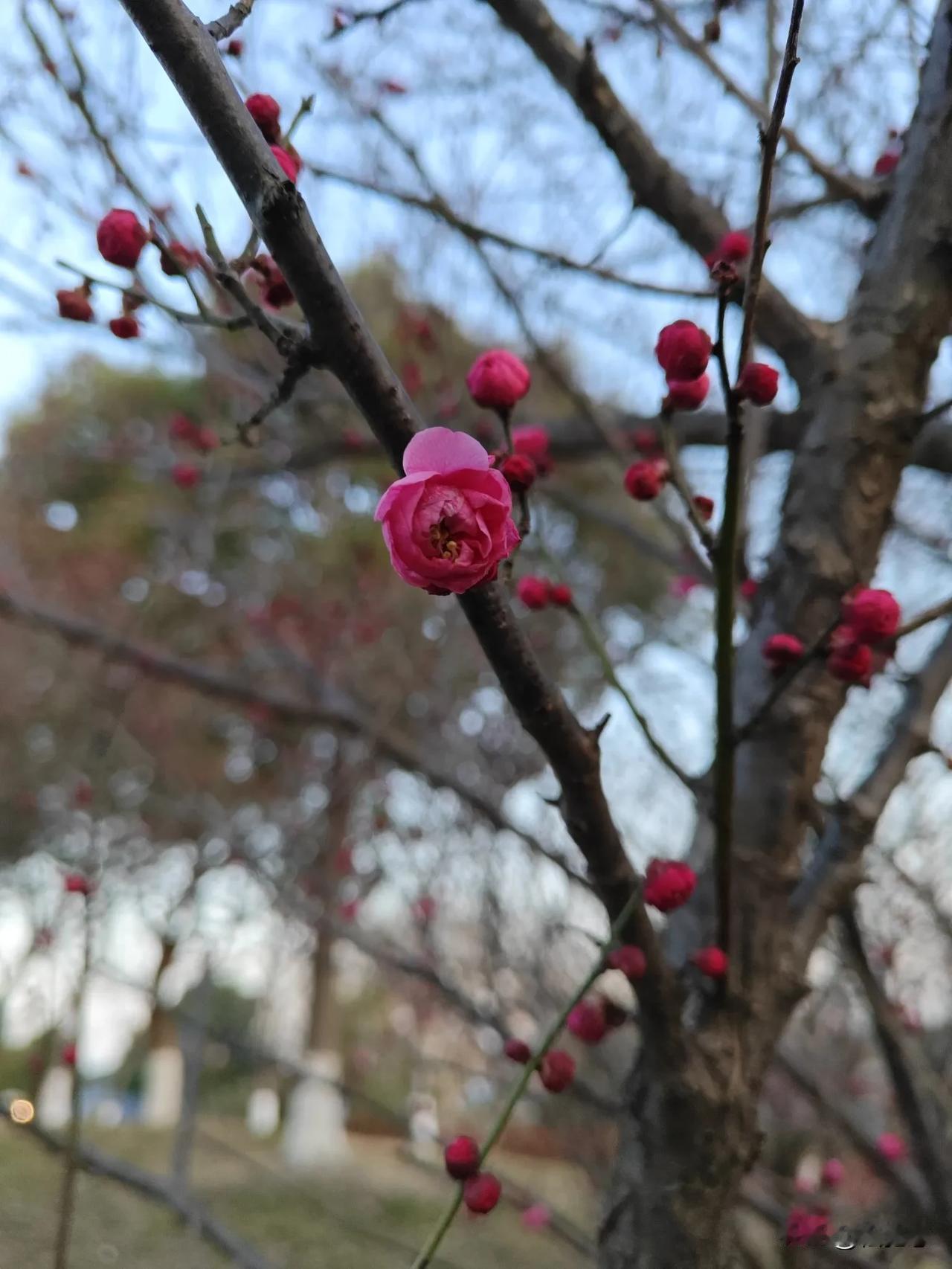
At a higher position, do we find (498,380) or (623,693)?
(498,380)

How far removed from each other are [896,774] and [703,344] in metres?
0.76

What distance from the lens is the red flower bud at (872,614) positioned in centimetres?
89

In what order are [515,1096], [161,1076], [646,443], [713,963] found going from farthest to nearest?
[161,1076] → [646,443] → [713,963] → [515,1096]

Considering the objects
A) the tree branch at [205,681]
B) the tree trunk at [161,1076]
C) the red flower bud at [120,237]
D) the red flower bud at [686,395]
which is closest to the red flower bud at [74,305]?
the red flower bud at [120,237]

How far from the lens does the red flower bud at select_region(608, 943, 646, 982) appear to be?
909mm

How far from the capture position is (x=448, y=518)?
584 millimetres

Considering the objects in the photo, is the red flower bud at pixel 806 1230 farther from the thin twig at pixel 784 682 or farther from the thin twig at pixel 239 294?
the thin twig at pixel 239 294

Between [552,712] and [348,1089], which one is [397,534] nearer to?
[552,712]

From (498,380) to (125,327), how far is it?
0.39 m

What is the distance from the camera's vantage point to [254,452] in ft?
11.1

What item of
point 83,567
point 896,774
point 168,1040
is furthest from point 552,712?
point 83,567

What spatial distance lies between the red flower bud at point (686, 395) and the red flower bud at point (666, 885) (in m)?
0.47

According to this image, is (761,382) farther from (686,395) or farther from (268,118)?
(268,118)

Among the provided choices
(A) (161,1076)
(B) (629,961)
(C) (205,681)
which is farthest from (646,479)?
(A) (161,1076)
